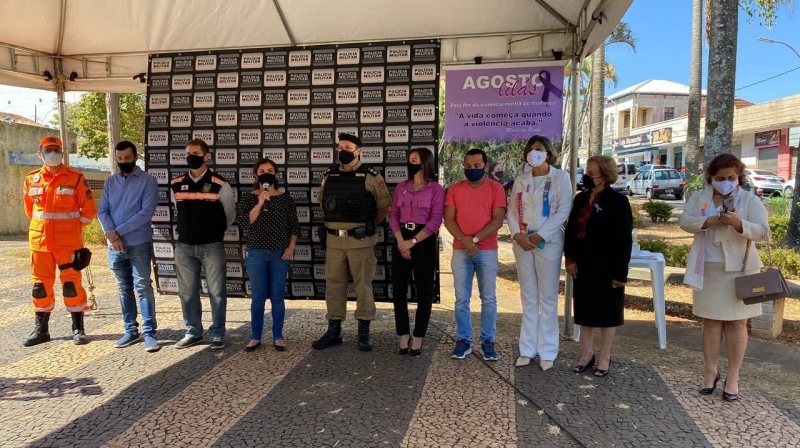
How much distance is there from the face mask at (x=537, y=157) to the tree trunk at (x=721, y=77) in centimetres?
494

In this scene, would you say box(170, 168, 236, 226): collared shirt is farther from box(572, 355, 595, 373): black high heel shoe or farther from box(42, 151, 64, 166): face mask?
box(572, 355, 595, 373): black high heel shoe

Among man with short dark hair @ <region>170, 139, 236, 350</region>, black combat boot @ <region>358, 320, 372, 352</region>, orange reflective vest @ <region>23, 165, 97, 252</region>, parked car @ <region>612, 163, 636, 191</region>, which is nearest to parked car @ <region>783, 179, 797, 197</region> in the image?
black combat boot @ <region>358, 320, 372, 352</region>

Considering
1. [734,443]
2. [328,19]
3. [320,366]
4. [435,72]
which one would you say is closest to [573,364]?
[734,443]

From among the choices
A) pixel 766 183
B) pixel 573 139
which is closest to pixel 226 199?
pixel 573 139

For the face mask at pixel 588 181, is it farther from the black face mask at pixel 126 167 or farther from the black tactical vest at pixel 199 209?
the black face mask at pixel 126 167

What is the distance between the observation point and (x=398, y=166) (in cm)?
529

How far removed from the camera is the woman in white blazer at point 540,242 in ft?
13.8

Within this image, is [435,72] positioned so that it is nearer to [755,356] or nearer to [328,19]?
[328,19]

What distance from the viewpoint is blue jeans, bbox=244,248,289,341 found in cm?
462

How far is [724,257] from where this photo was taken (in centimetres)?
362

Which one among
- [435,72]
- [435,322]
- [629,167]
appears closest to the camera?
[435,72]

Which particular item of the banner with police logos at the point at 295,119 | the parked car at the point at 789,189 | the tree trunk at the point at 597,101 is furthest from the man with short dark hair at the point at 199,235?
the tree trunk at the point at 597,101

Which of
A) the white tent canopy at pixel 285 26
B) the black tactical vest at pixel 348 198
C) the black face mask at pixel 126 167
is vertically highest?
the white tent canopy at pixel 285 26

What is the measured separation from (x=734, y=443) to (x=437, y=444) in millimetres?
1792
